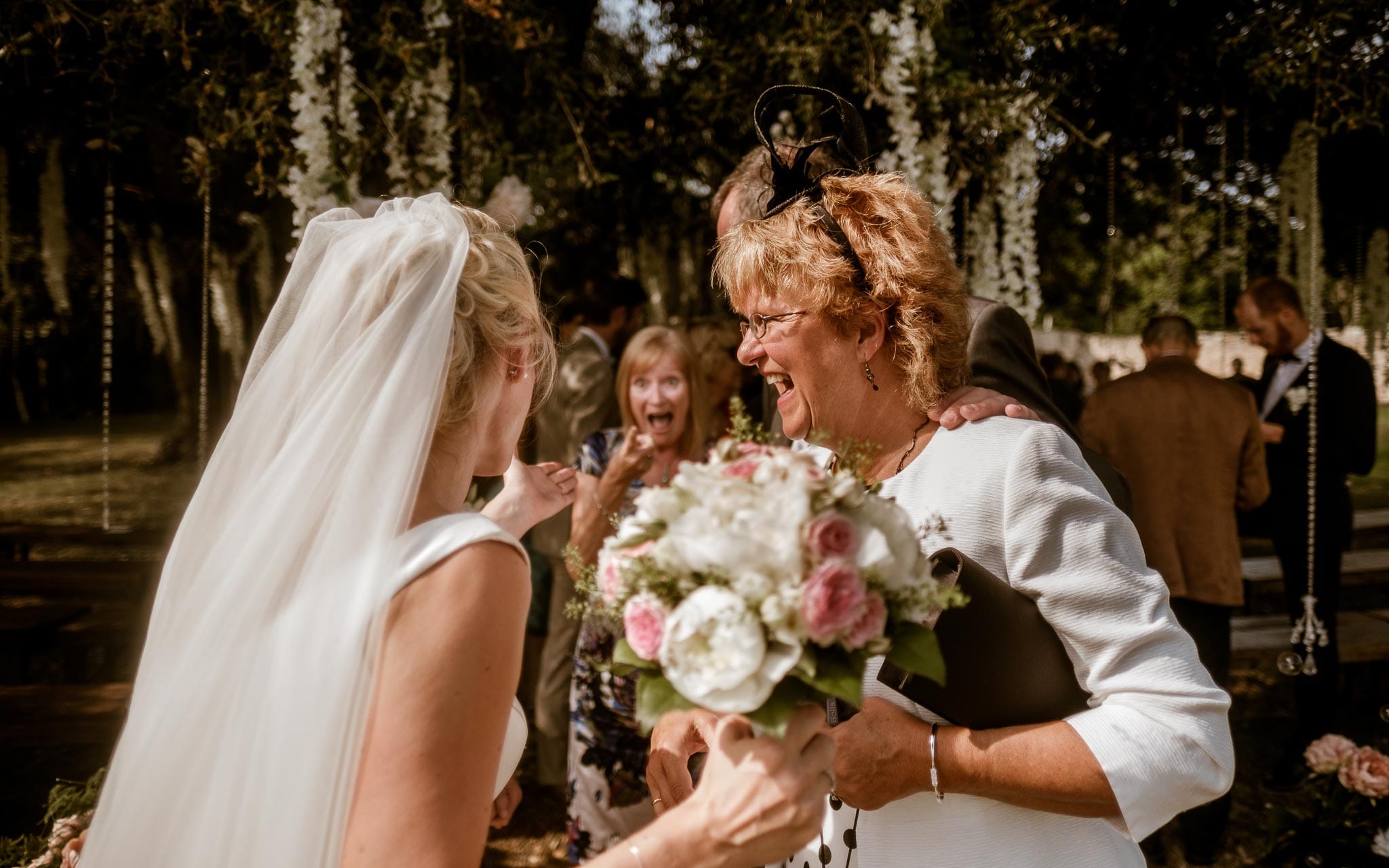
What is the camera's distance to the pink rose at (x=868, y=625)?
105cm

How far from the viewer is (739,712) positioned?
41.9 inches

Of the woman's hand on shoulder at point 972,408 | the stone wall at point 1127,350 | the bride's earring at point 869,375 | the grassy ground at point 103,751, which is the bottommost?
the grassy ground at point 103,751

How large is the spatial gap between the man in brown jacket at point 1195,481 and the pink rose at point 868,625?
3.90 metres

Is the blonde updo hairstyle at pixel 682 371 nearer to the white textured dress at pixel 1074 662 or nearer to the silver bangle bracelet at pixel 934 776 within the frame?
the white textured dress at pixel 1074 662

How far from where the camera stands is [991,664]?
1.45 metres

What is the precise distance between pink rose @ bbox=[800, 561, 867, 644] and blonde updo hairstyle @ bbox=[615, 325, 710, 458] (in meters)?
2.77

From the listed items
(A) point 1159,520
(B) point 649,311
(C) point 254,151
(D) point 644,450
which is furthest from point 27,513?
(A) point 1159,520

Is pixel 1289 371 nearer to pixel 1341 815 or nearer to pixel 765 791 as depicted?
pixel 1341 815

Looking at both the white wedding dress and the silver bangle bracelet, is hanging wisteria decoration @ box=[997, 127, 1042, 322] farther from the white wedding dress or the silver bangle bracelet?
the white wedding dress

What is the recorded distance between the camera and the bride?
3.84 ft

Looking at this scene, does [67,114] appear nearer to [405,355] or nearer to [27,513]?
[405,355]

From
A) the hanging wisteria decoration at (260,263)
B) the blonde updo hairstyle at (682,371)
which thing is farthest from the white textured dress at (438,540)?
the hanging wisteria decoration at (260,263)

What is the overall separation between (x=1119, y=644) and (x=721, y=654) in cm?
75

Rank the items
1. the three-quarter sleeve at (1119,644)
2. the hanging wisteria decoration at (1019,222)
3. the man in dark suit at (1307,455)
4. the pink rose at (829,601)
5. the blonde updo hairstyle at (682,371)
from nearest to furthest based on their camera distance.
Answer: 1. the pink rose at (829,601)
2. the three-quarter sleeve at (1119,644)
3. the blonde updo hairstyle at (682,371)
4. the hanging wisteria decoration at (1019,222)
5. the man in dark suit at (1307,455)
